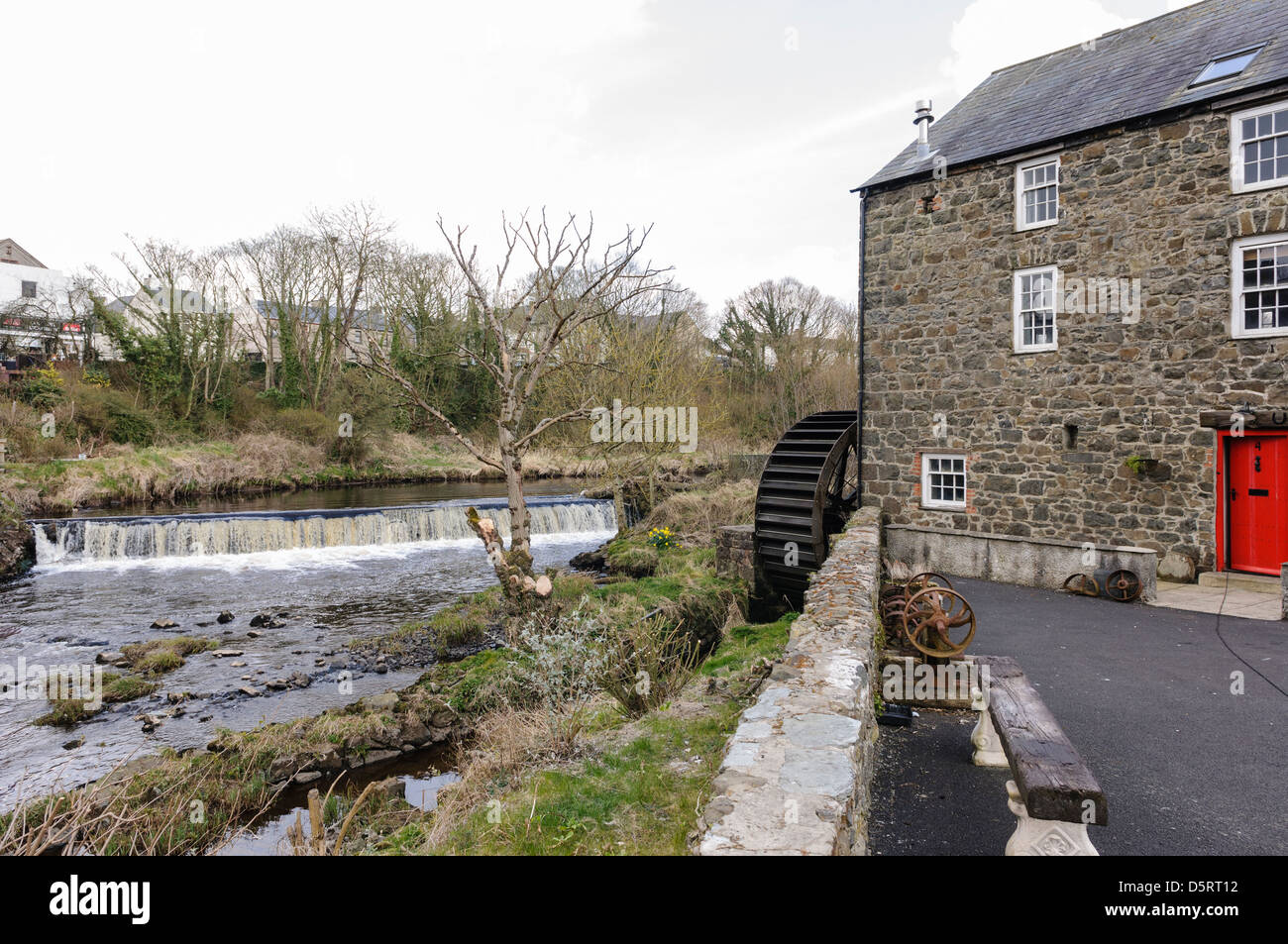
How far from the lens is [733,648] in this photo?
8.53 metres

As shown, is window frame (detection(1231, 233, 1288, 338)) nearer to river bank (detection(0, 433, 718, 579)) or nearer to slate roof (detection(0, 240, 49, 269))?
river bank (detection(0, 433, 718, 579))

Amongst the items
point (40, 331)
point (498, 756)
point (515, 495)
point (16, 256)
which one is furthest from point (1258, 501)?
point (16, 256)

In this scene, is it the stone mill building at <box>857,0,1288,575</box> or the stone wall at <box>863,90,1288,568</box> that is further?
the stone wall at <box>863,90,1288,568</box>

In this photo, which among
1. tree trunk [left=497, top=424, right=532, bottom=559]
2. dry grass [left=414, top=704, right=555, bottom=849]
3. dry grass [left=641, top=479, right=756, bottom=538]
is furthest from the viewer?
dry grass [left=641, top=479, right=756, bottom=538]

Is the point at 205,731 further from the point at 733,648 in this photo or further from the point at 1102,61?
the point at 1102,61

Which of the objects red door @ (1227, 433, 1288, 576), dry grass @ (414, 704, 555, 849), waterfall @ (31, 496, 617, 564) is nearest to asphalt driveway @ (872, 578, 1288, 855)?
red door @ (1227, 433, 1288, 576)

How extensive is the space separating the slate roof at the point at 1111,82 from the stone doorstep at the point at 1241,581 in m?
6.46

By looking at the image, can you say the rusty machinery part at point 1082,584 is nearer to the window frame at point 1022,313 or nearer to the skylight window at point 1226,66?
the window frame at point 1022,313

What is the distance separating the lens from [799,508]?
12.0 m

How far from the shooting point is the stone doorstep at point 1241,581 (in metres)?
9.43

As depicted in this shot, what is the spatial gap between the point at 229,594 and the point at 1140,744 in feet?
47.5

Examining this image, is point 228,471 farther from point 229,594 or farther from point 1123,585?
point 1123,585

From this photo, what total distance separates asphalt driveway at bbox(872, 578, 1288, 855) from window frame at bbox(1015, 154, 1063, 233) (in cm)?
626

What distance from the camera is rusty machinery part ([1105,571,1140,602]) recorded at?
9.38m
